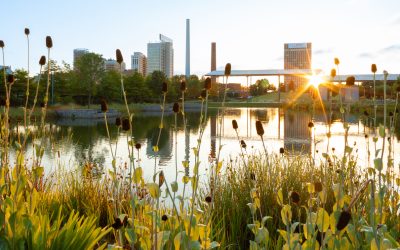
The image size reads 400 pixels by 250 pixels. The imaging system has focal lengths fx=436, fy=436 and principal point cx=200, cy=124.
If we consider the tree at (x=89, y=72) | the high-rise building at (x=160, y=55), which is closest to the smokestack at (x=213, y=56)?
the high-rise building at (x=160, y=55)

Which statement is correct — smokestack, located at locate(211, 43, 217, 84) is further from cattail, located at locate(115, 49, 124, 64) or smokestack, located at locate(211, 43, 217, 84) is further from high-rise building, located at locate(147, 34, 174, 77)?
cattail, located at locate(115, 49, 124, 64)

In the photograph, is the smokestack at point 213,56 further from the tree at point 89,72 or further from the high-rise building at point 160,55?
the tree at point 89,72

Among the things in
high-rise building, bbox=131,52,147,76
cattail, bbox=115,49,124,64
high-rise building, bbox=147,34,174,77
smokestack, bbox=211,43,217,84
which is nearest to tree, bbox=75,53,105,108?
cattail, bbox=115,49,124,64

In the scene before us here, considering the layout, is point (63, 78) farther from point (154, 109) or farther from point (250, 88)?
point (250, 88)

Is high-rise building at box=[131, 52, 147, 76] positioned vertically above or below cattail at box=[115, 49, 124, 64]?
above

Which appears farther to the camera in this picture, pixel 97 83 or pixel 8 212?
pixel 97 83

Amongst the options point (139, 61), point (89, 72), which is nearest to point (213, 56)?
point (139, 61)

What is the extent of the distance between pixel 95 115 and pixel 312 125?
36.0m

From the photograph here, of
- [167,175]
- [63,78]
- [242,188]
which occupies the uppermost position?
[63,78]

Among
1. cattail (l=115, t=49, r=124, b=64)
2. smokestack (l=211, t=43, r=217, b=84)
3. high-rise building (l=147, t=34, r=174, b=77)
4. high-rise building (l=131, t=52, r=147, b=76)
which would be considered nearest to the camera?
cattail (l=115, t=49, r=124, b=64)

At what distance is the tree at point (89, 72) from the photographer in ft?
145

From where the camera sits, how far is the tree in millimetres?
44219

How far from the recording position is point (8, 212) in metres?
2.18

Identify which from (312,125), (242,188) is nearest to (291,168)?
(242,188)
